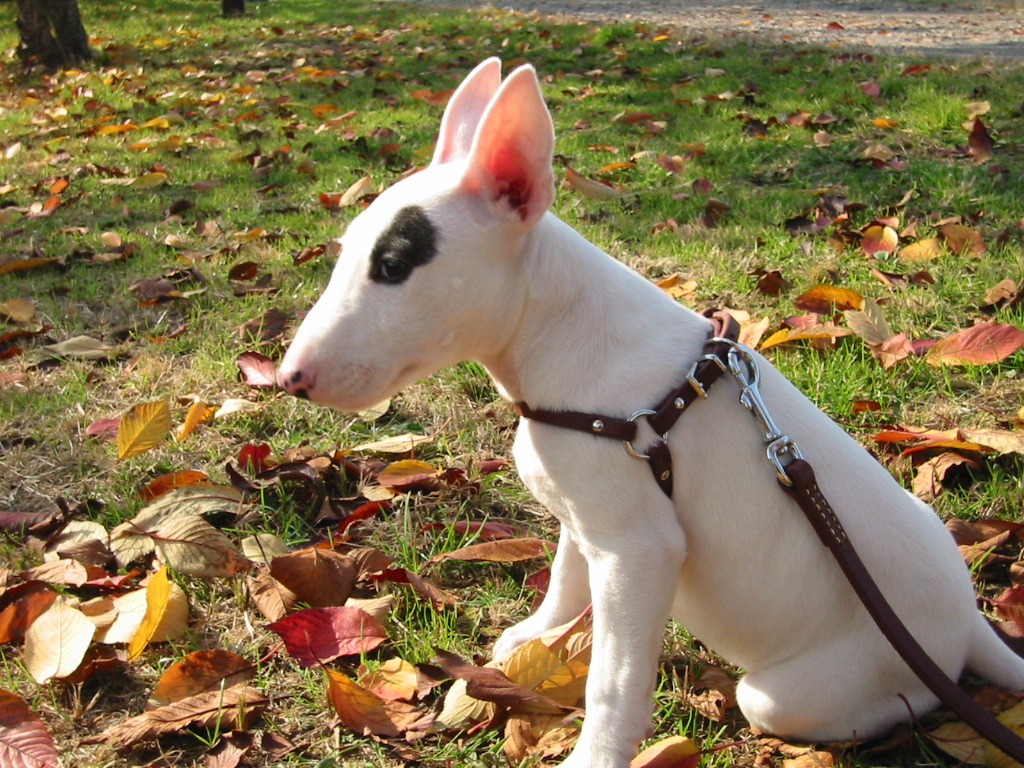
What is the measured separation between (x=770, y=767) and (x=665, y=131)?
5.02m

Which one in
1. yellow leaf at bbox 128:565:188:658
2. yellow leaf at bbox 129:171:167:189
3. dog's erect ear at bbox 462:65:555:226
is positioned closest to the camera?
dog's erect ear at bbox 462:65:555:226

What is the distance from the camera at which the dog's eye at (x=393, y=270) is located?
1.69 metres

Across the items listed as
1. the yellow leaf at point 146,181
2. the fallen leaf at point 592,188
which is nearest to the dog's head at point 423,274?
the fallen leaf at point 592,188

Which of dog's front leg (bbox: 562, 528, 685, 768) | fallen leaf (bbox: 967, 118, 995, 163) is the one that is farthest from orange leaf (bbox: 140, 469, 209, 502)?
fallen leaf (bbox: 967, 118, 995, 163)

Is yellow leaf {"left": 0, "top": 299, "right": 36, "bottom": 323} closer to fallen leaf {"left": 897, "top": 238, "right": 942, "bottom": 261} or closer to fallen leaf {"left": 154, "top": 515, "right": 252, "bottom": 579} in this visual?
fallen leaf {"left": 154, "top": 515, "right": 252, "bottom": 579}

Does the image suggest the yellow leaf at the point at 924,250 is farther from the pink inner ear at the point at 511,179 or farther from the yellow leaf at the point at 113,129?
the yellow leaf at the point at 113,129

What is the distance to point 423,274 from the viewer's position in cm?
169

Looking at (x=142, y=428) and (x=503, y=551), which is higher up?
(x=142, y=428)

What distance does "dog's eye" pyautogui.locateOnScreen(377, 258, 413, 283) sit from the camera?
1686 mm

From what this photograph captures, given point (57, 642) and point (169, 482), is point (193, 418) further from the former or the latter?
point (57, 642)

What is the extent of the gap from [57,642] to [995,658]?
80.4 inches

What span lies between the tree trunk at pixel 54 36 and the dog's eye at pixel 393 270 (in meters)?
10.4

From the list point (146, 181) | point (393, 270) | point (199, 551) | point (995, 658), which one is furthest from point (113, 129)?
point (995, 658)

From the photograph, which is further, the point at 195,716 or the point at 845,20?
the point at 845,20
